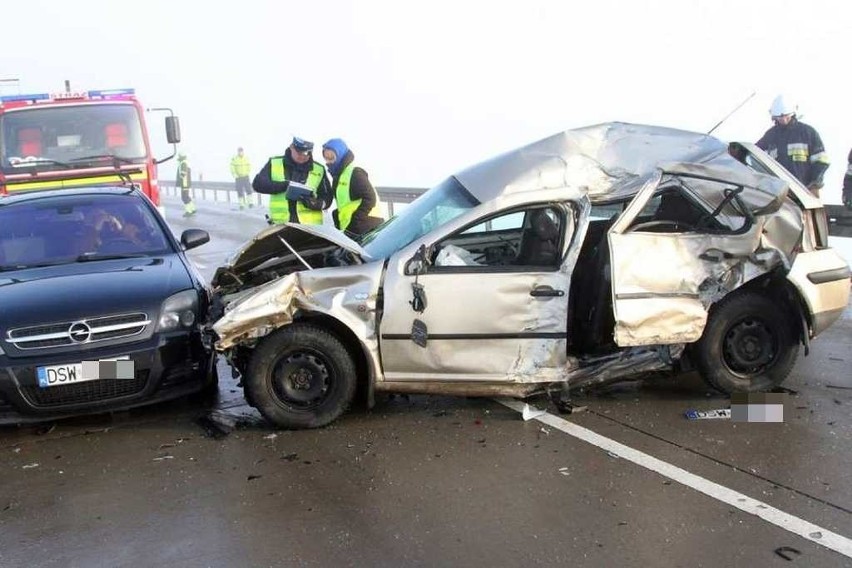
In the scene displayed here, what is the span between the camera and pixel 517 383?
464 cm

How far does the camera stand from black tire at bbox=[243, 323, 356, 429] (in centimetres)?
461

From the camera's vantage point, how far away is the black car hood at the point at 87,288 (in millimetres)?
4633

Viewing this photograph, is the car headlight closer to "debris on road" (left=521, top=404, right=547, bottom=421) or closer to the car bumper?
the car bumper

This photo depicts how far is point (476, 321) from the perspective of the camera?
15.1ft

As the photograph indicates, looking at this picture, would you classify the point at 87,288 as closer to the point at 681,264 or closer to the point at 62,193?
the point at 62,193

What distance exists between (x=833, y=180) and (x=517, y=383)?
1730 centimetres

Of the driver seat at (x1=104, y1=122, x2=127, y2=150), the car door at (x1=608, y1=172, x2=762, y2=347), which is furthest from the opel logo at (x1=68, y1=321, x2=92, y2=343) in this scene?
the driver seat at (x1=104, y1=122, x2=127, y2=150)

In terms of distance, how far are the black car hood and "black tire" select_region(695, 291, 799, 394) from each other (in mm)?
3439

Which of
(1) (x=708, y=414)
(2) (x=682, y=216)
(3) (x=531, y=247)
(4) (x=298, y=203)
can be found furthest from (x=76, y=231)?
(1) (x=708, y=414)

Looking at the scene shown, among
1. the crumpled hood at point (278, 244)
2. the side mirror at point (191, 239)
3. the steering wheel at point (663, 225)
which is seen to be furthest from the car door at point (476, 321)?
the side mirror at point (191, 239)

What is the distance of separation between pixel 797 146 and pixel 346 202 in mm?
5075

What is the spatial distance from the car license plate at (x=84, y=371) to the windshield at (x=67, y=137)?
6587mm

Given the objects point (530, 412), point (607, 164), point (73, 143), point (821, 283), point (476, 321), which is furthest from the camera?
point (73, 143)

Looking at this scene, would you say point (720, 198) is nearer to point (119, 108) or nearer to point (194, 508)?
point (194, 508)
